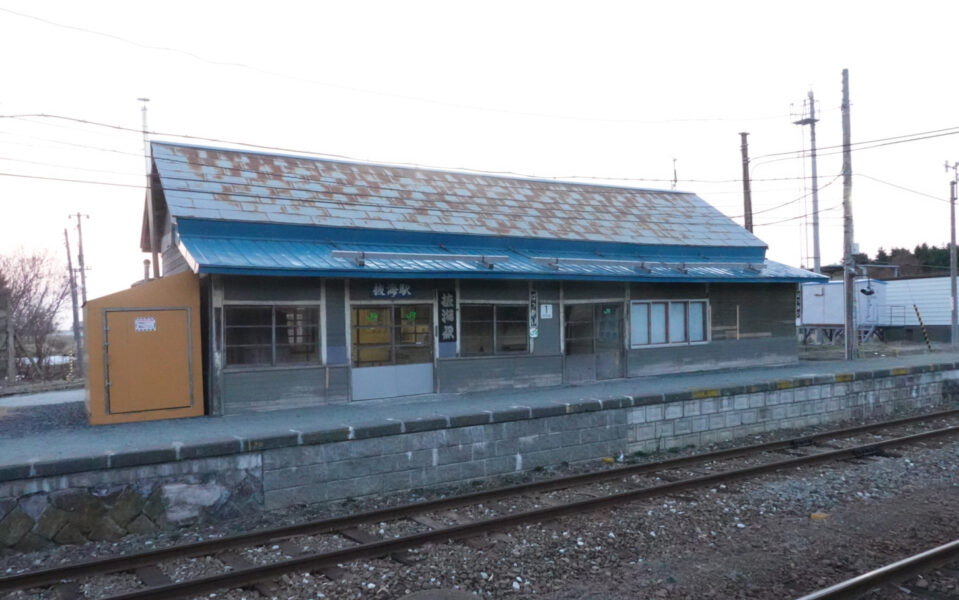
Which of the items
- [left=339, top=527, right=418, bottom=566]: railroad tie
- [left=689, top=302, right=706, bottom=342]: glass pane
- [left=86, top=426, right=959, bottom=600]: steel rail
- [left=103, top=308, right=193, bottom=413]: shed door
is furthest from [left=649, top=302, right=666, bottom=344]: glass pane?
[left=339, top=527, right=418, bottom=566]: railroad tie

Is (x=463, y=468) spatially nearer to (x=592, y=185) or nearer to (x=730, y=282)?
(x=730, y=282)

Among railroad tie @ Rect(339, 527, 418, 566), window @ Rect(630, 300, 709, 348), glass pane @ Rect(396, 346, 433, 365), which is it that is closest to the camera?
railroad tie @ Rect(339, 527, 418, 566)

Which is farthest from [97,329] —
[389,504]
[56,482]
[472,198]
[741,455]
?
[741,455]

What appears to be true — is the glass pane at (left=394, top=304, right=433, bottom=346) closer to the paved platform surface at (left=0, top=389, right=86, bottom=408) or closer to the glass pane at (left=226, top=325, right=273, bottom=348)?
the glass pane at (left=226, top=325, right=273, bottom=348)

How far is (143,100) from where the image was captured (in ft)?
81.2

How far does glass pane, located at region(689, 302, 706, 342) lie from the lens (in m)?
19.0

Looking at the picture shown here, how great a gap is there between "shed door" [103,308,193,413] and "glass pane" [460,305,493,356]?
18.0 feet

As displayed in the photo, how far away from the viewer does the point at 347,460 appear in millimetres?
9203

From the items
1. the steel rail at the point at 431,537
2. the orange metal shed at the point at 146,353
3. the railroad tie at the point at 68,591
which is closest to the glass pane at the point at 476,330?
the orange metal shed at the point at 146,353

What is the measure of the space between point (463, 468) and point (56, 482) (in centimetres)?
496

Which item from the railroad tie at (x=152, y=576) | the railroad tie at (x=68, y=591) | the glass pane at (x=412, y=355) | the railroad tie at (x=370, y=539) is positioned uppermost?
the glass pane at (x=412, y=355)

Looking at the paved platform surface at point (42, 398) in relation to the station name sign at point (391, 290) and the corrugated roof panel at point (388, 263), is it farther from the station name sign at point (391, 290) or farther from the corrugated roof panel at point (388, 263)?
the station name sign at point (391, 290)

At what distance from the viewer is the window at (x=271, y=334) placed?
42.3ft

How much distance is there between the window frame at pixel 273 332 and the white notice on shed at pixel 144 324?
3.81 feet
